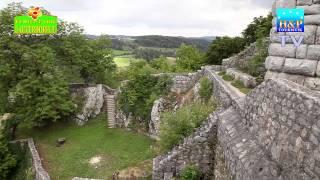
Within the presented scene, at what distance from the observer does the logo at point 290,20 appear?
8353 mm

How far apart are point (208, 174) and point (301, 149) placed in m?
5.61

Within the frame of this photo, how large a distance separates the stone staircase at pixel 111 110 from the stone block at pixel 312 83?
1819 cm

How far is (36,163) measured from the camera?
19578 millimetres

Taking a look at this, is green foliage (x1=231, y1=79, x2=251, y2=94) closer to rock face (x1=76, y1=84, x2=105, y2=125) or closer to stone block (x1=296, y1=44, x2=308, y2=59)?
stone block (x1=296, y1=44, x2=308, y2=59)

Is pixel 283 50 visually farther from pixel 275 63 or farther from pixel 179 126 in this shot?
pixel 179 126

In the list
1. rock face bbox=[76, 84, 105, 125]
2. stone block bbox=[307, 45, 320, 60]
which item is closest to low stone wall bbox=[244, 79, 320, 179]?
stone block bbox=[307, 45, 320, 60]

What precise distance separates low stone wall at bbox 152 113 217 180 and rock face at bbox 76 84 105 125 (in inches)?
613

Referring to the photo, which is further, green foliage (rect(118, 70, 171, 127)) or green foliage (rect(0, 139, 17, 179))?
green foliage (rect(118, 70, 171, 127))

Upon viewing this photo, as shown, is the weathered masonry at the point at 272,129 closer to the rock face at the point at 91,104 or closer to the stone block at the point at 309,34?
the stone block at the point at 309,34

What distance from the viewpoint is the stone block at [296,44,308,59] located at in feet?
27.2

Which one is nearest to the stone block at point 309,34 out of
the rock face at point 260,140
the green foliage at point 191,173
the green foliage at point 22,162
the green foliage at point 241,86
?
the rock face at point 260,140

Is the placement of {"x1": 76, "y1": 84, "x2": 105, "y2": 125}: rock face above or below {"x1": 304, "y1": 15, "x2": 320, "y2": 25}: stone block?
below

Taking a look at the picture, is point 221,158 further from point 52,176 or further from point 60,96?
point 60,96

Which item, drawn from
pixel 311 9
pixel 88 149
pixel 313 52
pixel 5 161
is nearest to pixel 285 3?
pixel 311 9
